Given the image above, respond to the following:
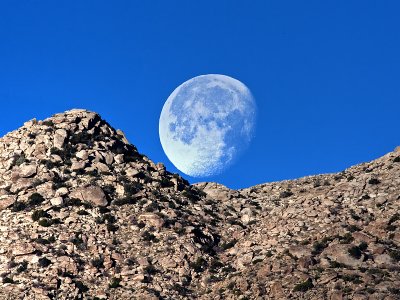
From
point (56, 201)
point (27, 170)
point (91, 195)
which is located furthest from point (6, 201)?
point (91, 195)

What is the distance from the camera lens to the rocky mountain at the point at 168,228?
298 ft

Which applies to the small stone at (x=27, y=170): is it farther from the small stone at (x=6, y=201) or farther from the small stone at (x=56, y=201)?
the small stone at (x=56, y=201)

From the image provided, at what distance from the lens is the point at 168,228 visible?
10594cm

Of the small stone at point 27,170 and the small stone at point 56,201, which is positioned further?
the small stone at point 27,170

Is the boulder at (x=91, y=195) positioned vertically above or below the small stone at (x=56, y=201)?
above

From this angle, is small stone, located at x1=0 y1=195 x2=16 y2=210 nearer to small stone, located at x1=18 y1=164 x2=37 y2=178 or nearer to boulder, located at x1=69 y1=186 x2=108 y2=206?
small stone, located at x1=18 y1=164 x2=37 y2=178

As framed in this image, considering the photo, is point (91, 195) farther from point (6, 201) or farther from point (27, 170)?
point (6, 201)

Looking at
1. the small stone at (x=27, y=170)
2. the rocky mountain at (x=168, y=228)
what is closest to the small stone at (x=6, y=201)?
the rocky mountain at (x=168, y=228)

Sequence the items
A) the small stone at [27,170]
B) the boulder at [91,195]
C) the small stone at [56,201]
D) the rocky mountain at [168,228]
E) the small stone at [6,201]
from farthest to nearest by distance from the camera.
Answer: the small stone at [27,170] → the boulder at [91,195] → the small stone at [56,201] → the small stone at [6,201] → the rocky mountain at [168,228]

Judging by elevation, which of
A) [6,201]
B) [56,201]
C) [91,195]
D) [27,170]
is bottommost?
[56,201]

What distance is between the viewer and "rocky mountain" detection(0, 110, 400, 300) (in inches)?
3573

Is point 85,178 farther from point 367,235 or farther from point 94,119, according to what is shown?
point 367,235

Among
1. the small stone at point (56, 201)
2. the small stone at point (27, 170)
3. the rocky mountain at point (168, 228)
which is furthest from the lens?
the small stone at point (27, 170)

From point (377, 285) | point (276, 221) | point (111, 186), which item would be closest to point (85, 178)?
point (111, 186)
